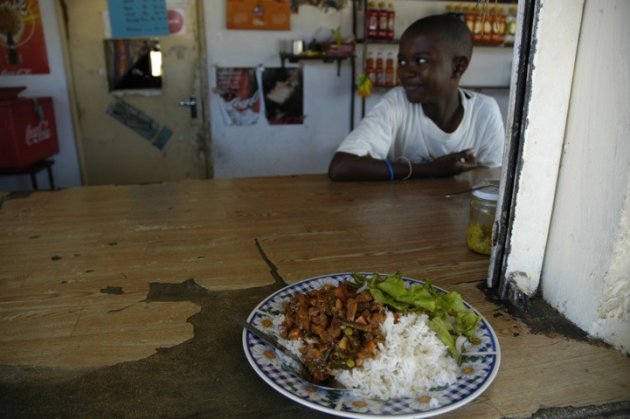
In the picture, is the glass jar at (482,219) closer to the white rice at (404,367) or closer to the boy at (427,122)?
the white rice at (404,367)

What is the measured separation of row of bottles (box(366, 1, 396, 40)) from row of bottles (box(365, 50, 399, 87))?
0.63 feet

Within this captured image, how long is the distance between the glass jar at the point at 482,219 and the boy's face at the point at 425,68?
3.87ft

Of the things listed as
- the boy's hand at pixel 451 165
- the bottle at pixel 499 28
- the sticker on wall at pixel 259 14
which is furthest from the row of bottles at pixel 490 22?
the boy's hand at pixel 451 165

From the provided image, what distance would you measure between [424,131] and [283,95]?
6.86ft

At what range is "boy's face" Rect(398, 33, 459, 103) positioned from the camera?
7.14 ft

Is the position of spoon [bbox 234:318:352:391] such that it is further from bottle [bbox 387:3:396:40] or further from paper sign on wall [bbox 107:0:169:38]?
bottle [bbox 387:3:396:40]

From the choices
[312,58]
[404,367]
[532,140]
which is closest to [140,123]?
[312,58]

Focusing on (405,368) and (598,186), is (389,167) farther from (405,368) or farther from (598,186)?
(405,368)

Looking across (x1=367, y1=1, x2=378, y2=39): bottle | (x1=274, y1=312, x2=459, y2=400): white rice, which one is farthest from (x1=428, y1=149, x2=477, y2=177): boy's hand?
(x1=367, y1=1, x2=378, y2=39): bottle

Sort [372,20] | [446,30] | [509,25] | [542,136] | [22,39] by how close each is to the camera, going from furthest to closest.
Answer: [509,25] → [372,20] → [22,39] → [446,30] → [542,136]

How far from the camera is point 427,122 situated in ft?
7.71

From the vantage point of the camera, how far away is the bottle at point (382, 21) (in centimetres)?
395

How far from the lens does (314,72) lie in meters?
4.16

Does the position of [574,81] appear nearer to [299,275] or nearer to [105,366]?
[299,275]
